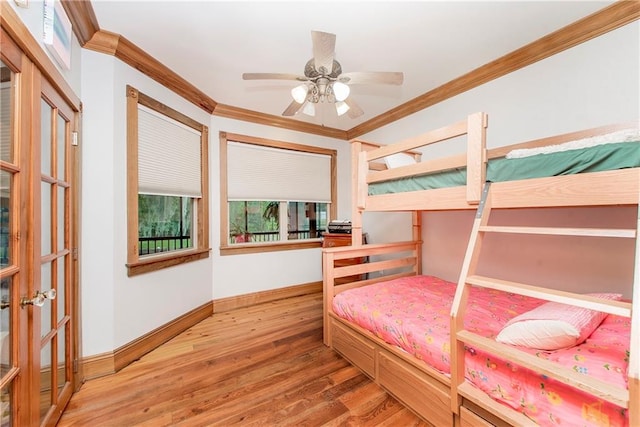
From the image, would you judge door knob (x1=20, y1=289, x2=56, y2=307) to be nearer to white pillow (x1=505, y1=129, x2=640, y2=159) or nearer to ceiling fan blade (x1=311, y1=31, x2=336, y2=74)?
ceiling fan blade (x1=311, y1=31, x2=336, y2=74)

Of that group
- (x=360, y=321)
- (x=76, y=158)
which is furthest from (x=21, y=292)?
(x=360, y=321)

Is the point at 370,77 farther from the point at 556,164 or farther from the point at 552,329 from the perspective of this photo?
the point at 552,329

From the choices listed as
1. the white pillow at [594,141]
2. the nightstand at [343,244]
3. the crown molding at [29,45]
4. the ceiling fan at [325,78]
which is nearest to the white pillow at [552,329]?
the white pillow at [594,141]

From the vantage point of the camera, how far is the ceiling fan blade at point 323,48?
149 centimetres

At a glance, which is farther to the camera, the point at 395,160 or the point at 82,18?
the point at 395,160

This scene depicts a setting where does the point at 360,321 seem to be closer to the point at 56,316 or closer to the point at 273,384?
the point at 273,384

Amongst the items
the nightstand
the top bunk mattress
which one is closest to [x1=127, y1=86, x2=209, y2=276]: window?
the nightstand

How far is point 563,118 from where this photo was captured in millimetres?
1979

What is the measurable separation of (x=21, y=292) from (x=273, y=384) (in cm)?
143

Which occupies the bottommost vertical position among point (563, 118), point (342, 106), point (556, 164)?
point (556, 164)

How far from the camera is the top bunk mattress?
3.55ft

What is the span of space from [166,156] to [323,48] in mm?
1772

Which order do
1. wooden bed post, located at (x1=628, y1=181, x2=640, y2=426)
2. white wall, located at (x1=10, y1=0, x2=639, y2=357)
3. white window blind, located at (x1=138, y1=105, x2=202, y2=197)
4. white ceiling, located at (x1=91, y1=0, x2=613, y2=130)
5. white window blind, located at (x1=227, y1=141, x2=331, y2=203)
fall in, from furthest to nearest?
white window blind, located at (x1=227, y1=141, x2=331, y2=203)
white window blind, located at (x1=138, y1=105, x2=202, y2=197)
white wall, located at (x1=10, y1=0, x2=639, y2=357)
white ceiling, located at (x1=91, y1=0, x2=613, y2=130)
wooden bed post, located at (x1=628, y1=181, x2=640, y2=426)

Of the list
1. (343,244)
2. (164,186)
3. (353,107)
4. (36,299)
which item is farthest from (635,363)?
(164,186)
